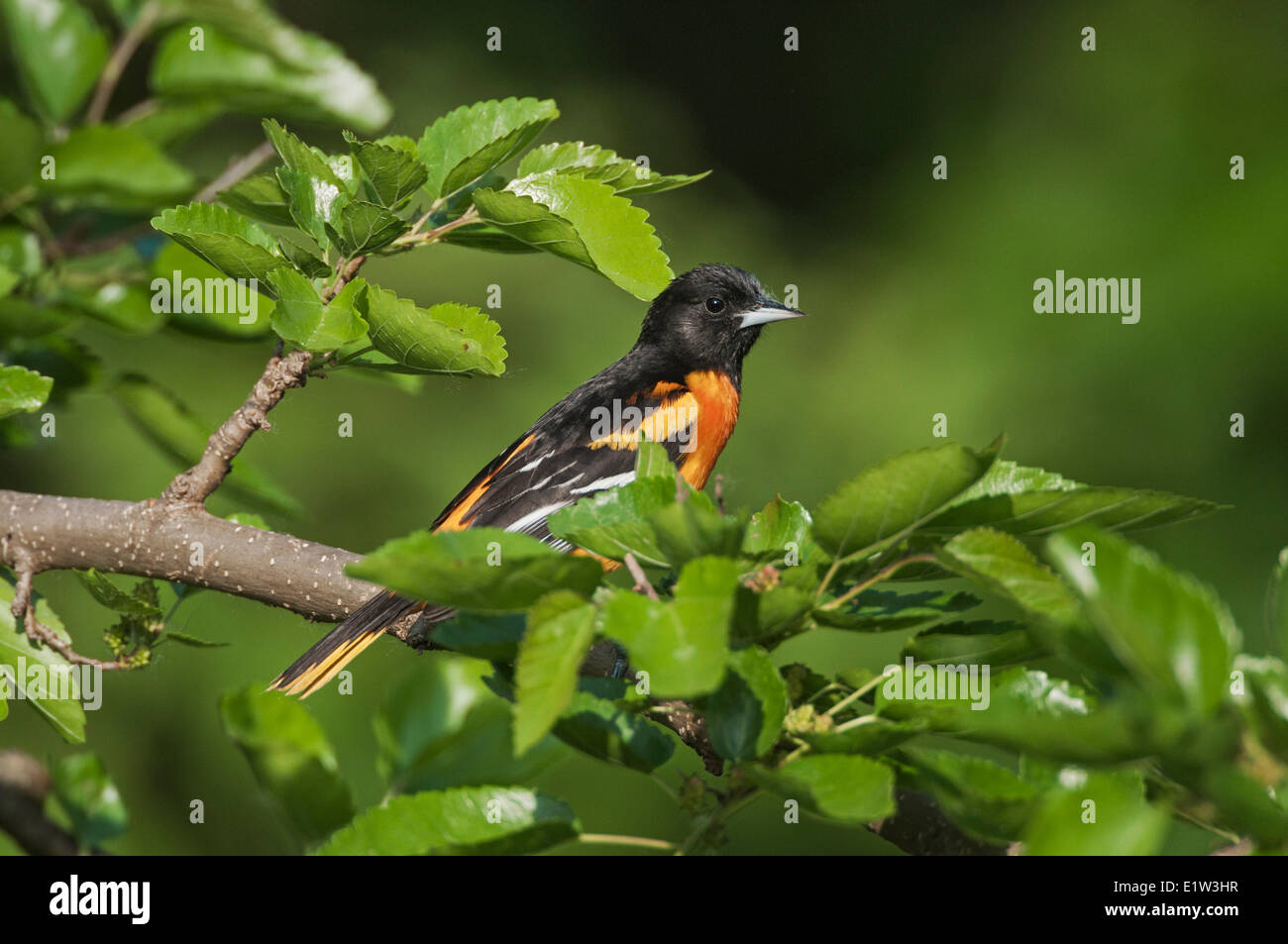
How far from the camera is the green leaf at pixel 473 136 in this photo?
175cm

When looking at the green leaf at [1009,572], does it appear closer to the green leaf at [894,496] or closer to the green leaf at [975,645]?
the green leaf at [894,496]

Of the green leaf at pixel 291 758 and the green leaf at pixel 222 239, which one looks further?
the green leaf at pixel 222 239

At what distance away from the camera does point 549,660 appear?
1019 mm

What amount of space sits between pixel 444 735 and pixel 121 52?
904 millimetres

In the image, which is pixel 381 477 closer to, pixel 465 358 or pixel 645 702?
pixel 465 358

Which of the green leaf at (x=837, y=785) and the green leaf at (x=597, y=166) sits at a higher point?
the green leaf at (x=597, y=166)

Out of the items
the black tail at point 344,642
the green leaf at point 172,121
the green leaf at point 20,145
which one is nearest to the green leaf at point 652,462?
the green leaf at point 172,121

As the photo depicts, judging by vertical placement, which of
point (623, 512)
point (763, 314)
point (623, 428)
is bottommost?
point (623, 512)

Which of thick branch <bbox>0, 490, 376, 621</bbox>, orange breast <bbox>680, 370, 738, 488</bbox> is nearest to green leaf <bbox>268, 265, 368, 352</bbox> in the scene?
thick branch <bbox>0, 490, 376, 621</bbox>

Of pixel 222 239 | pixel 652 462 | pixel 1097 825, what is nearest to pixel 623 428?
pixel 222 239

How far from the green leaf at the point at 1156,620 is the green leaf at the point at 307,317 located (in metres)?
1.17

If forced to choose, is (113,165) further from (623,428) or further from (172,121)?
(623,428)
